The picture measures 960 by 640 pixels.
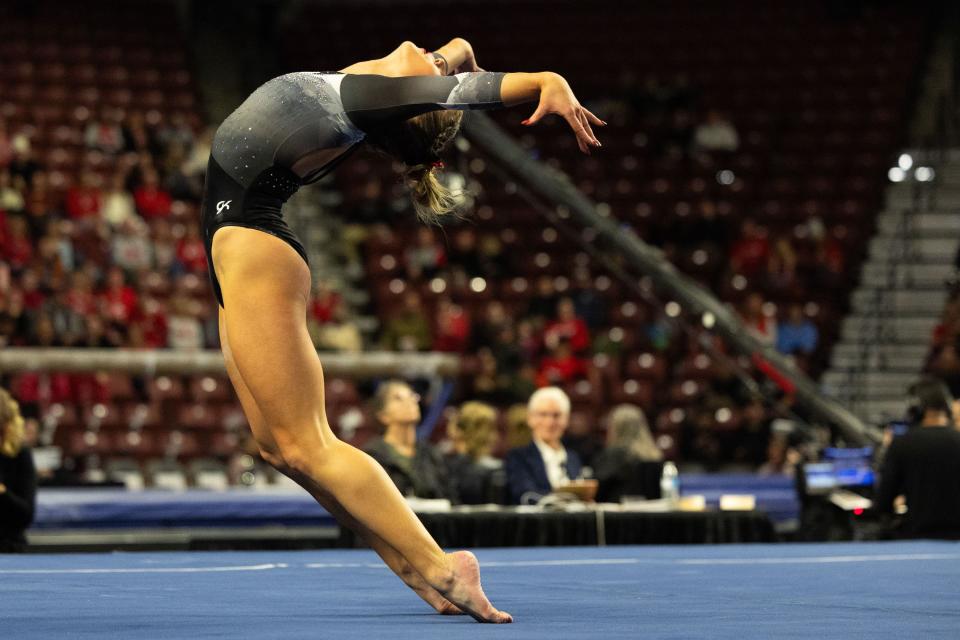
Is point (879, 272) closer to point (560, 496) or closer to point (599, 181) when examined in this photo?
point (599, 181)

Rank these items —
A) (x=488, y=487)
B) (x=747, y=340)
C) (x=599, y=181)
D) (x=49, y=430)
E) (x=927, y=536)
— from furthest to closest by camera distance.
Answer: (x=599, y=181) → (x=49, y=430) → (x=747, y=340) → (x=488, y=487) → (x=927, y=536)

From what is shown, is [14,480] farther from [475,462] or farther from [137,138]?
[137,138]

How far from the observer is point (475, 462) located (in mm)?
8047

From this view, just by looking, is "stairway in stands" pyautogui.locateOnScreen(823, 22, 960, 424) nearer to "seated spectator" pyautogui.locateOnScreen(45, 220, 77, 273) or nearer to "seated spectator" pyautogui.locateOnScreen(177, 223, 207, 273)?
"seated spectator" pyautogui.locateOnScreen(177, 223, 207, 273)

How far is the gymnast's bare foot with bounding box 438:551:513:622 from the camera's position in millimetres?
3055

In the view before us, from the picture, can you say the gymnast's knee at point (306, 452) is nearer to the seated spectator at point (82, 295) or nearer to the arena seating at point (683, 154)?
the seated spectator at point (82, 295)

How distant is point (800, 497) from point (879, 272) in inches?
299

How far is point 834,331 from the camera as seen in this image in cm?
1492

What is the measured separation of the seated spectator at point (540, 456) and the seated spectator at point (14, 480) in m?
2.35

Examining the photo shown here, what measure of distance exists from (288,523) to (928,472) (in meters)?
3.70

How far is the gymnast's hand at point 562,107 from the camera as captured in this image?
2904mm

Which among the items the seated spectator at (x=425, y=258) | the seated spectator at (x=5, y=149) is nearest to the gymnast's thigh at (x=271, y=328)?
the seated spectator at (x=425, y=258)

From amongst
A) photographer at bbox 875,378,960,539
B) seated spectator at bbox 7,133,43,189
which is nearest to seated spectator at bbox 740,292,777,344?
seated spectator at bbox 7,133,43,189

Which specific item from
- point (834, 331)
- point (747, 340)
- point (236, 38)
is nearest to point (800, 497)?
point (747, 340)
